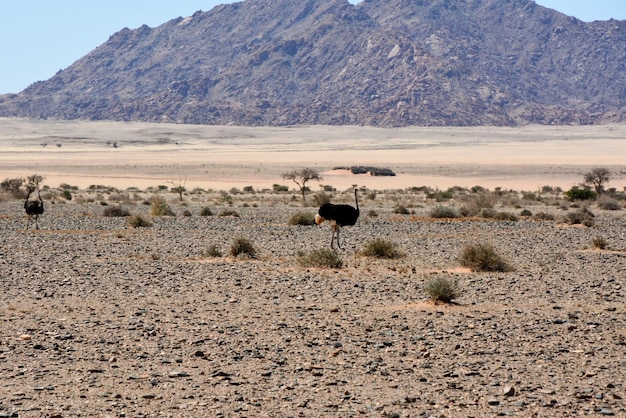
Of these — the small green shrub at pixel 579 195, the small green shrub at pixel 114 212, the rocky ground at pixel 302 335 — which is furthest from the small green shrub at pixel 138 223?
the small green shrub at pixel 579 195

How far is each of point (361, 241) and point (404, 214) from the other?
1286cm

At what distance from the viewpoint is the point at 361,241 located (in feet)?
81.3

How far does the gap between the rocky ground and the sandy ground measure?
48278 millimetres

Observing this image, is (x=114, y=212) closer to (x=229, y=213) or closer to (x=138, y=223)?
(x=229, y=213)

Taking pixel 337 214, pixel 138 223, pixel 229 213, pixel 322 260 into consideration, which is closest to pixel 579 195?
pixel 229 213

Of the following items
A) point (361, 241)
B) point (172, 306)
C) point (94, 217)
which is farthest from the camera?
point (94, 217)

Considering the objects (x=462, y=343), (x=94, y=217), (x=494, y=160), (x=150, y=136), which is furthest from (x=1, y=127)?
(x=462, y=343)

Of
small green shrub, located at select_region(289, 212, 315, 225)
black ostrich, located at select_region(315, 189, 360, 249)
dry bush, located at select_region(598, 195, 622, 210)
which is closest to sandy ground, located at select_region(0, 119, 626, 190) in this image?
dry bush, located at select_region(598, 195, 622, 210)

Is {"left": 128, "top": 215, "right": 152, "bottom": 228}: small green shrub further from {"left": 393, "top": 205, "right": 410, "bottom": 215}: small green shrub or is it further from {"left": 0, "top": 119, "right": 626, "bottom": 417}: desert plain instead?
{"left": 393, "top": 205, "right": 410, "bottom": 215}: small green shrub

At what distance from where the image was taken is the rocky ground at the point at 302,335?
9289 millimetres

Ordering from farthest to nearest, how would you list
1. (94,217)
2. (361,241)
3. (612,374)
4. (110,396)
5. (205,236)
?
(94,217) → (205,236) → (361,241) → (612,374) → (110,396)

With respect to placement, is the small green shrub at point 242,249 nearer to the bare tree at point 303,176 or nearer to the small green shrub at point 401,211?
the small green shrub at point 401,211

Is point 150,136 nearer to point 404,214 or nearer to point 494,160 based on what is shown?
point 494,160

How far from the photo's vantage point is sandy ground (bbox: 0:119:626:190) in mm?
76250
